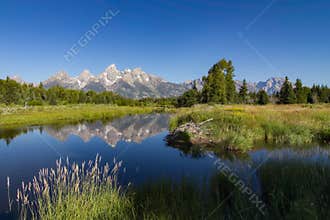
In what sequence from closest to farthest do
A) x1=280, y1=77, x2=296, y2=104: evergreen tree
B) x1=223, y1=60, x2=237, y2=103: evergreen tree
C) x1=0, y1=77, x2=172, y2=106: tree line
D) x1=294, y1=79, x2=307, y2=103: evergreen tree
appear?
1. x1=223, y1=60, x2=237, y2=103: evergreen tree
2. x1=280, y1=77, x2=296, y2=104: evergreen tree
3. x1=0, y1=77, x2=172, y2=106: tree line
4. x1=294, y1=79, x2=307, y2=103: evergreen tree

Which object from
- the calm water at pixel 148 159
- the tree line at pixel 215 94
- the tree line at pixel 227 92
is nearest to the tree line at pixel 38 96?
the tree line at pixel 215 94

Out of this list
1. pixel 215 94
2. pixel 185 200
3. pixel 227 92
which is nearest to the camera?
pixel 185 200

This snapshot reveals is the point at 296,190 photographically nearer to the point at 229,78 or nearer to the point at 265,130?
the point at 265,130

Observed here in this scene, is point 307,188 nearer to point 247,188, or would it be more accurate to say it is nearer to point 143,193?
point 247,188

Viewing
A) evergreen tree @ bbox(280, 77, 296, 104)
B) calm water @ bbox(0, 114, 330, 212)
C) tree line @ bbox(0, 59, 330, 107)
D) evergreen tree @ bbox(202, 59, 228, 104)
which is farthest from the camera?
evergreen tree @ bbox(280, 77, 296, 104)

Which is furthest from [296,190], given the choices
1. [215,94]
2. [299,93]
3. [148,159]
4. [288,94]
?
[299,93]

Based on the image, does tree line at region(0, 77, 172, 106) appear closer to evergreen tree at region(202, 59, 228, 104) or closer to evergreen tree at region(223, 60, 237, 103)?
evergreen tree at region(202, 59, 228, 104)

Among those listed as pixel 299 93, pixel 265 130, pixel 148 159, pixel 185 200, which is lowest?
pixel 148 159

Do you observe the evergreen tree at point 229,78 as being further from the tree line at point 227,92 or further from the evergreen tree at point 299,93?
the evergreen tree at point 299,93

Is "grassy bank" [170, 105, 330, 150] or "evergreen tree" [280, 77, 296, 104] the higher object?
"evergreen tree" [280, 77, 296, 104]

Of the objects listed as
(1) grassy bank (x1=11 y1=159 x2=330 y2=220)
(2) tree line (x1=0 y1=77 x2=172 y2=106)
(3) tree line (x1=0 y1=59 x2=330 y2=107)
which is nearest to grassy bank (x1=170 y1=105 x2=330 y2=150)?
(1) grassy bank (x1=11 y1=159 x2=330 y2=220)

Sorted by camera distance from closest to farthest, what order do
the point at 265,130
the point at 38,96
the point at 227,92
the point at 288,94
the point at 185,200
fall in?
the point at 185,200
the point at 265,130
the point at 227,92
the point at 288,94
the point at 38,96

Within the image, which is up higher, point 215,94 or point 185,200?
point 215,94

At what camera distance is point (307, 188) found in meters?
4.85
